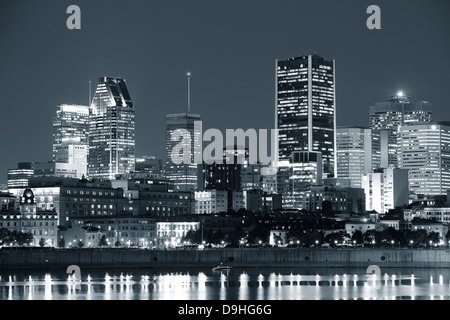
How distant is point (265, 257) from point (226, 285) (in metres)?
47.6

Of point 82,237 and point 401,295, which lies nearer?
point 401,295

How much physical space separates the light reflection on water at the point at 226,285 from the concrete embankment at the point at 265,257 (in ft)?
23.6

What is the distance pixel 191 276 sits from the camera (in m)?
133

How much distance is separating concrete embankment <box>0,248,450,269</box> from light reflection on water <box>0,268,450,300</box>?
719 cm

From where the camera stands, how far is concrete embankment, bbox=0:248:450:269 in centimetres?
15638

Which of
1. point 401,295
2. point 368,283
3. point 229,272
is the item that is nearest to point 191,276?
point 229,272

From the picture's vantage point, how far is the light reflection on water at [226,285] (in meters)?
97.9

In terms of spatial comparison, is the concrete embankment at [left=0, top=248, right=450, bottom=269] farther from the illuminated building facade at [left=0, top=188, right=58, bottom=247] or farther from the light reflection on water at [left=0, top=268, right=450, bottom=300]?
the illuminated building facade at [left=0, top=188, right=58, bottom=247]

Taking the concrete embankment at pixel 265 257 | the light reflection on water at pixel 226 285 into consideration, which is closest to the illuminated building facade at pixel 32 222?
the concrete embankment at pixel 265 257

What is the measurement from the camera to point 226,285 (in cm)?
11444

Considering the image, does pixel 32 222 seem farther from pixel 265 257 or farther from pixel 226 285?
pixel 226 285

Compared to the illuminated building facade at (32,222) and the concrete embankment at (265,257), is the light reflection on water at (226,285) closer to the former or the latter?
the concrete embankment at (265,257)
